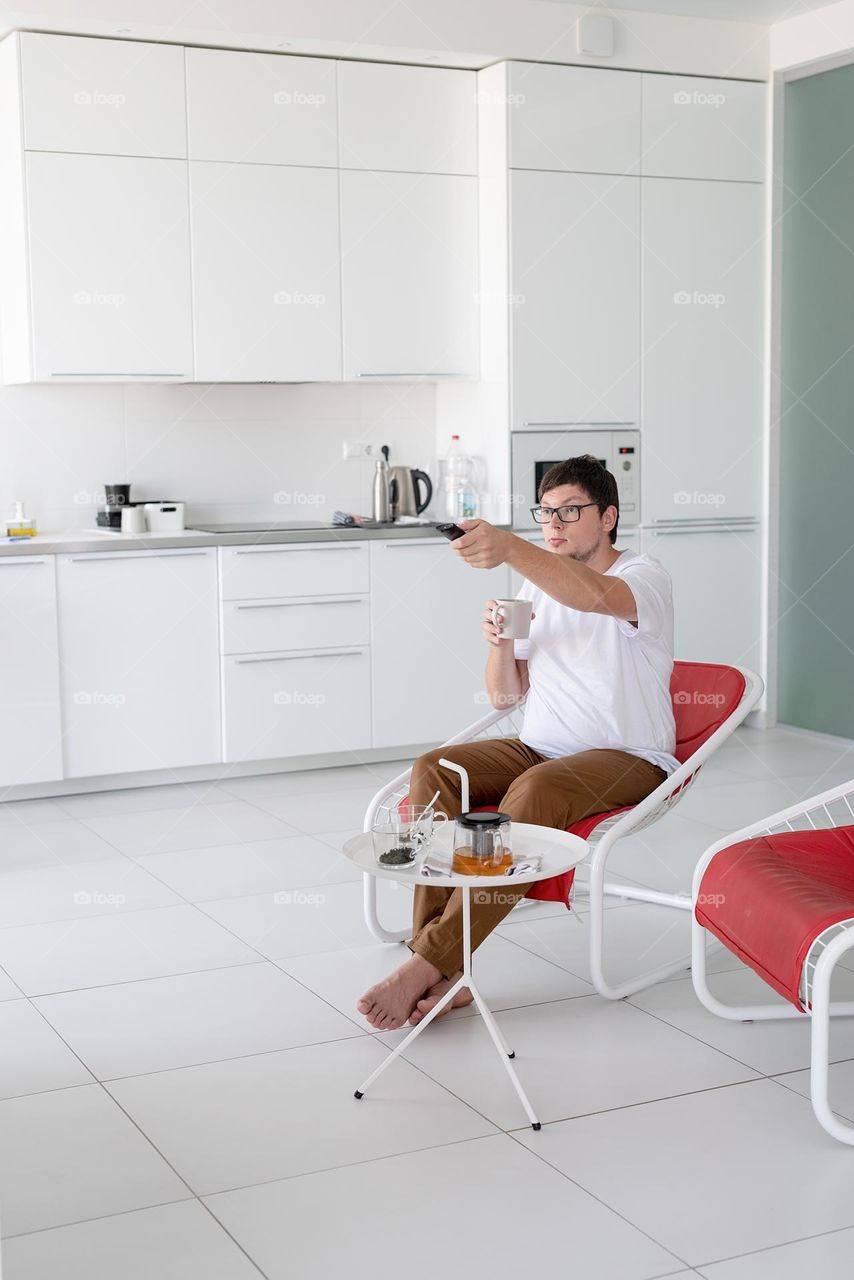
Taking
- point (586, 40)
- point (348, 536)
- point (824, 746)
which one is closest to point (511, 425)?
point (348, 536)

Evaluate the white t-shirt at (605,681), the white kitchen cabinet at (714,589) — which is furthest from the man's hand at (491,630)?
the white kitchen cabinet at (714,589)

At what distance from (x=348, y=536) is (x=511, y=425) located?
0.77 meters

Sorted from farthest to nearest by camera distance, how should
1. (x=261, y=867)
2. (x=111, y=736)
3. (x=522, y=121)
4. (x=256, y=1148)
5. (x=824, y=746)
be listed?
(x=824, y=746) → (x=522, y=121) → (x=111, y=736) → (x=261, y=867) → (x=256, y=1148)

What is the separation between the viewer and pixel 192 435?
539 centimetres

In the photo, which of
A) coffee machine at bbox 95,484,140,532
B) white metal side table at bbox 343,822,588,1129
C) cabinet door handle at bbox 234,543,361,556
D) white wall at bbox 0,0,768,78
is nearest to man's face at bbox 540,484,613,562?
white metal side table at bbox 343,822,588,1129

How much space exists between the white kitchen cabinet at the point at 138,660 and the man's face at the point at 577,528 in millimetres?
1968

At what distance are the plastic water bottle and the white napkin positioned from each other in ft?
9.99

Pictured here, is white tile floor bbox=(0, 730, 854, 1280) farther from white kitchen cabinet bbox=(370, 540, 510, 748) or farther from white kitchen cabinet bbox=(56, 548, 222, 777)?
white kitchen cabinet bbox=(370, 540, 510, 748)

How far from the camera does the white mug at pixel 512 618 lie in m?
3.14

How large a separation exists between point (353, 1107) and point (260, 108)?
3.66m

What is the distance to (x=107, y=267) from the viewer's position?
482 centimetres

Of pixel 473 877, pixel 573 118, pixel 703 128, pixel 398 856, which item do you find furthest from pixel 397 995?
pixel 703 128

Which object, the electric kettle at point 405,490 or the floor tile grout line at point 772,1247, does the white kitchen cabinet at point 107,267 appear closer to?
the electric kettle at point 405,490

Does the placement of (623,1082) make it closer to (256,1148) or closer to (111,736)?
(256,1148)
